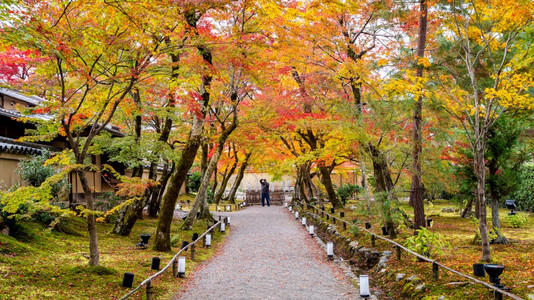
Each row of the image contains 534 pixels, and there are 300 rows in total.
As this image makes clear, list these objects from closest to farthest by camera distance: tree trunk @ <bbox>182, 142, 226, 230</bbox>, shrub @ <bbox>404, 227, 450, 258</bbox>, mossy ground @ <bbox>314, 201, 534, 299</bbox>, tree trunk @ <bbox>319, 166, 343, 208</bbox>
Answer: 1. mossy ground @ <bbox>314, 201, 534, 299</bbox>
2. shrub @ <bbox>404, 227, 450, 258</bbox>
3. tree trunk @ <bbox>182, 142, 226, 230</bbox>
4. tree trunk @ <bbox>319, 166, 343, 208</bbox>

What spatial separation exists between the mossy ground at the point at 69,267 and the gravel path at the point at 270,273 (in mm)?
646

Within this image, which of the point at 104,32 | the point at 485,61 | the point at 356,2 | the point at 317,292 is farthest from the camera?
the point at 356,2

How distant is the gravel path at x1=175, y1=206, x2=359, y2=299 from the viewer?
25.8 ft

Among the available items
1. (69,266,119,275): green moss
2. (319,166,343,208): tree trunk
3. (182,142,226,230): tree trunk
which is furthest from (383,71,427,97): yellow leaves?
(319,166,343,208): tree trunk

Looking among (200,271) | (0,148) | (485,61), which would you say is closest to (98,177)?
(0,148)

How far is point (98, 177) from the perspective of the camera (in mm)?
19031

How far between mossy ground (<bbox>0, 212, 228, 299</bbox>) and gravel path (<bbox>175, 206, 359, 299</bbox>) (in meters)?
0.65

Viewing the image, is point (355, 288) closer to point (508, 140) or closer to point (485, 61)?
point (508, 140)

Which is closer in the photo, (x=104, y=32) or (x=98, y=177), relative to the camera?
(x=104, y=32)

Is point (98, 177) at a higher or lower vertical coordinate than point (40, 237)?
higher

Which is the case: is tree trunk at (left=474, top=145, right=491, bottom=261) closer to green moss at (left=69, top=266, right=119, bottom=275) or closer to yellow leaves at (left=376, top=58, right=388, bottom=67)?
yellow leaves at (left=376, top=58, right=388, bottom=67)

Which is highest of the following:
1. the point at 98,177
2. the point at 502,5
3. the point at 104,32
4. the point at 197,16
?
the point at 197,16

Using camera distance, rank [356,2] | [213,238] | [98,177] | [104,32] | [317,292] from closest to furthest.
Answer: [104,32]
[317,292]
[356,2]
[213,238]
[98,177]

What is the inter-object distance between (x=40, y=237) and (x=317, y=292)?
768cm
